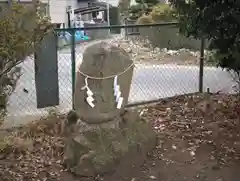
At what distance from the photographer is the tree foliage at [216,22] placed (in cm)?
439

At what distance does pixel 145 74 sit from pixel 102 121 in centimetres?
564

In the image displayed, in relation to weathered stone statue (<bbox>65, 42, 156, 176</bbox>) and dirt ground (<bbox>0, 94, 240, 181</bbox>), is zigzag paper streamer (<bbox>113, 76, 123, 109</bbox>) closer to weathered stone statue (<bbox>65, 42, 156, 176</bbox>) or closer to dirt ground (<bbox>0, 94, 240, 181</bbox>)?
weathered stone statue (<bbox>65, 42, 156, 176</bbox>)

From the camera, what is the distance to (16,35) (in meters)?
3.37

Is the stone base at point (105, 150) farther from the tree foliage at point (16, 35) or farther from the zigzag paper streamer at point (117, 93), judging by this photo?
the tree foliage at point (16, 35)

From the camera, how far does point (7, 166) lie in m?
4.31

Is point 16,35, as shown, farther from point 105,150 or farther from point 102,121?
point 105,150

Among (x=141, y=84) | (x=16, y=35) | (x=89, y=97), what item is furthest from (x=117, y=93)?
(x=141, y=84)

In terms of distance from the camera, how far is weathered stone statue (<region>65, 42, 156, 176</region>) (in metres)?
4.07

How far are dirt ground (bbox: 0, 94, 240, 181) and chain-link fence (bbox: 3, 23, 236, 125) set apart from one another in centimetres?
80

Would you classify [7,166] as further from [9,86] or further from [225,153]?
[225,153]

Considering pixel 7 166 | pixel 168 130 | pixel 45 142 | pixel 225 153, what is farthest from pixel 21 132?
pixel 225 153

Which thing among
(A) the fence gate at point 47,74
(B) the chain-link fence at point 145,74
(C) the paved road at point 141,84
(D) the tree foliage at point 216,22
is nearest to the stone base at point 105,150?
(B) the chain-link fence at point 145,74

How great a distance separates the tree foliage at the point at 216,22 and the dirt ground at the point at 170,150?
89 centimetres

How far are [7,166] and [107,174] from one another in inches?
40.0
